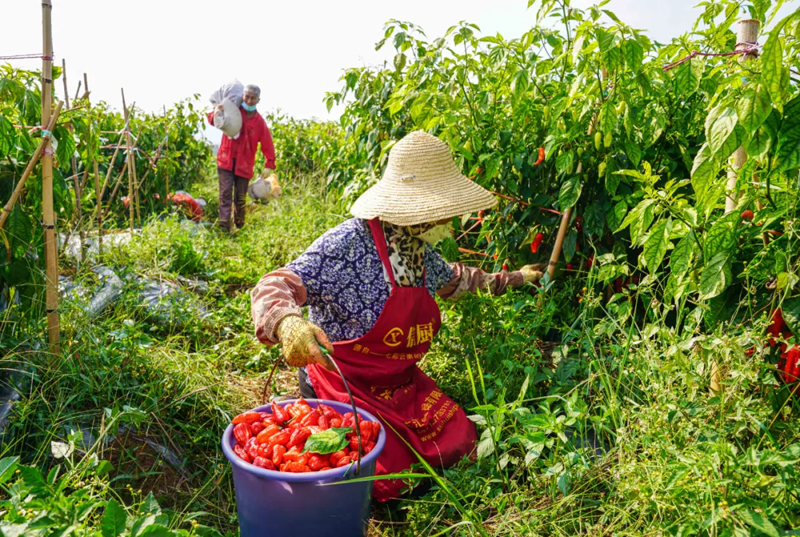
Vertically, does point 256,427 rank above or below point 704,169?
below

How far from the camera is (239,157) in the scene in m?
5.96

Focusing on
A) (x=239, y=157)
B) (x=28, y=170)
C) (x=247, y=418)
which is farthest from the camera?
(x=239, y=157)

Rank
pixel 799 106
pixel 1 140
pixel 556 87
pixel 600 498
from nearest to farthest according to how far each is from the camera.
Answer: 1. pixel 799 106
2. pixel 600 498
3. pixel 1 140
4. pixel 556 87

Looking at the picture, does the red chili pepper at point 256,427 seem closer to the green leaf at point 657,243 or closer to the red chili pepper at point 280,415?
the red chili pepper at point 280,415

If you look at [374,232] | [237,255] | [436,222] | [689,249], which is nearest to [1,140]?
[374,232]

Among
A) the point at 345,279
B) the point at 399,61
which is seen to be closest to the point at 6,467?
the point at 345,279

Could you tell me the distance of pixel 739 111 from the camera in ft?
4.13

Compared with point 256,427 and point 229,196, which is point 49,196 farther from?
point 229,196

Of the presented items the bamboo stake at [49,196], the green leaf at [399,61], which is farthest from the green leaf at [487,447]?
the green leaf at [399,61]

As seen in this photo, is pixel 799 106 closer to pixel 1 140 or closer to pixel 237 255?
pixel 1 140

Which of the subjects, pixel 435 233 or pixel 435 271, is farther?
pixel 435 271

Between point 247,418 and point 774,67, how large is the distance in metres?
1.58

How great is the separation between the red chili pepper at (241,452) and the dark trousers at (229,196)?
456cm

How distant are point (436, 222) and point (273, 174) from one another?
6.29m
